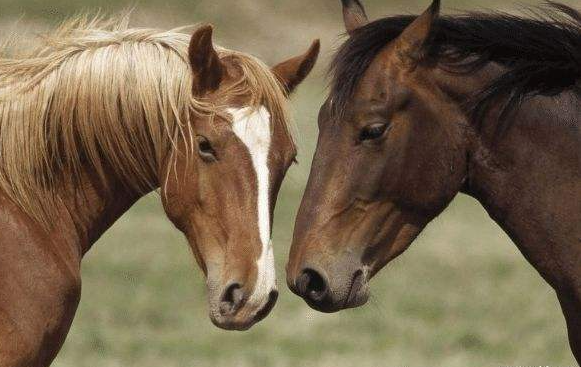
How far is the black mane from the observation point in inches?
214

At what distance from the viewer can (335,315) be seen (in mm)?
13070

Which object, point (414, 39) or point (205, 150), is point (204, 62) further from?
point (414, 39)

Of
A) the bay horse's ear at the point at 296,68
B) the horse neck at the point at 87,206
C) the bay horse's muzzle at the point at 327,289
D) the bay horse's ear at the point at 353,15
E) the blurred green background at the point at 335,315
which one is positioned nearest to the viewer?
the bay horse's muzzle at the point at 327,289

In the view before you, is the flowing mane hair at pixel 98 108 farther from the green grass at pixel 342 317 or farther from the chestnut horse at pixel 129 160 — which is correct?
the green grass at pixel 342 317

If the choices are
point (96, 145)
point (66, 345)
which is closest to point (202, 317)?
point (66, 345)

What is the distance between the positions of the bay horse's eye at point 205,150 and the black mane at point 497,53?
0.57 m

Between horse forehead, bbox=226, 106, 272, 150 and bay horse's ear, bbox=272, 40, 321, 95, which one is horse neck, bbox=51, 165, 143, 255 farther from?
bay horse's ear, bbox=272, 40, 321, 95

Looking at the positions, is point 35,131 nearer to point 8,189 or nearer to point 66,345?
point 8,189

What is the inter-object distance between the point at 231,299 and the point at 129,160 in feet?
2.77

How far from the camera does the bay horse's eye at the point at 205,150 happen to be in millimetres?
5609

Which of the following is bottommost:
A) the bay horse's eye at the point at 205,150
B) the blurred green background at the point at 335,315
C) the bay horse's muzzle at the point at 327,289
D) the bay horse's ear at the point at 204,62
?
the blurred green background at the point at 335,315

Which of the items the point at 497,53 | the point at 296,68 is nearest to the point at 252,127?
the point at 296,68

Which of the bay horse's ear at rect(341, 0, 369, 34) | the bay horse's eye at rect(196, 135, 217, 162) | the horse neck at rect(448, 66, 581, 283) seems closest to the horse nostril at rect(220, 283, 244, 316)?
the bay horse's eye at rect(196, 135, 217, 162)

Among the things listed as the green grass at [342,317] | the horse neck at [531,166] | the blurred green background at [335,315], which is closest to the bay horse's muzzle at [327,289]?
the horse neck at [531,166]
